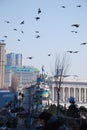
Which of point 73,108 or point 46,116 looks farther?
point 73,108

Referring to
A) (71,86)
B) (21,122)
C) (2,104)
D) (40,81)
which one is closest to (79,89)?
(71,86)

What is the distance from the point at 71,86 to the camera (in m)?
146

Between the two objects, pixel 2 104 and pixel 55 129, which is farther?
pixel 2 104

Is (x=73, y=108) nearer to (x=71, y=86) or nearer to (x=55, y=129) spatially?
(x=55, y=129)

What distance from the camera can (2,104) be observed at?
61031 millimetres

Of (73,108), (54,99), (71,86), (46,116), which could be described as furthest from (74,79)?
(46,116)

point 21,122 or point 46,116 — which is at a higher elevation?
point 46,116

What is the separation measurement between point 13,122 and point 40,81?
5126 cm

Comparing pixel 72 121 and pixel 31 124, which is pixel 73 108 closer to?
pixel 72 121

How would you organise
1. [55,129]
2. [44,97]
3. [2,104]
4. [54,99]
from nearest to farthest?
[55,129] < [2,104] < [44,97] < [54,99]

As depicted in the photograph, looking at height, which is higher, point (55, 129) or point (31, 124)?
point (55, 129)

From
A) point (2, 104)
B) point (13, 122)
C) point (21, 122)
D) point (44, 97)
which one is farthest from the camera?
point (44, 97)

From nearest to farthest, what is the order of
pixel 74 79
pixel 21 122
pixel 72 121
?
pixel 72 121
pixel 21 122
pixel 74 79

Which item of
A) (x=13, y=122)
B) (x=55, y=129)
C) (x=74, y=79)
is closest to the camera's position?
(x=55, y=129)
